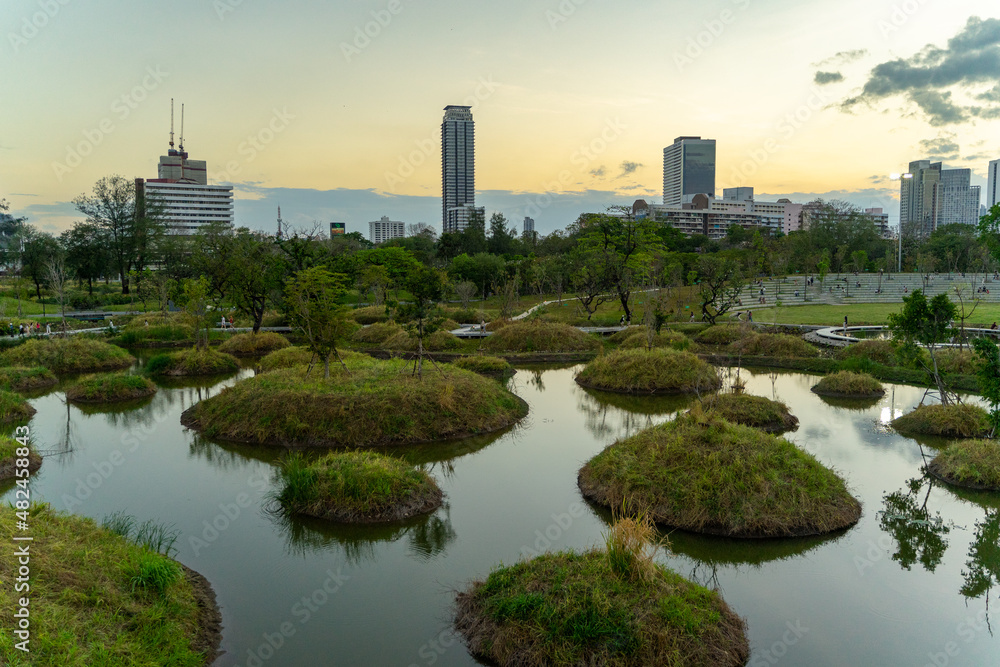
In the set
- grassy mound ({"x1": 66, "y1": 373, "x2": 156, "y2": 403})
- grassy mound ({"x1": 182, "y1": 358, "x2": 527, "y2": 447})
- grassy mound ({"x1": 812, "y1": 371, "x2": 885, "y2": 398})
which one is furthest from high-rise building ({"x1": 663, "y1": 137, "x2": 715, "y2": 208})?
grassy mound ({"x1": 182, "y1": 358, "x2": 527, "y2": 447})

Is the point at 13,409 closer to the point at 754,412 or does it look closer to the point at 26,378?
the point at 26,378

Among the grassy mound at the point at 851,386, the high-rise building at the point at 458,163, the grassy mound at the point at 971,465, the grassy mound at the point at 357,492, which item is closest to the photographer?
the grassy mound at the point at 357,492

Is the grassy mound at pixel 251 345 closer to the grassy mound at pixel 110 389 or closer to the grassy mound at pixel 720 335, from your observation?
the grassy mound at pixel 110 389

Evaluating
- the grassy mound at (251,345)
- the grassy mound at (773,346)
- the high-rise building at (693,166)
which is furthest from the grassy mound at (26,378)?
the high-rise building at (693,166)

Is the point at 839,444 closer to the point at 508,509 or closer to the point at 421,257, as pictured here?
the point at 508,509

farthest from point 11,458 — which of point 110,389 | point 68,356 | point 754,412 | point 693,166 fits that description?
point 693,166

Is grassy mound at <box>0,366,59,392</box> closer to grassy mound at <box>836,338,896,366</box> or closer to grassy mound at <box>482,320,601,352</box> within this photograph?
grassy mound at <box>482,320,601,352</box>

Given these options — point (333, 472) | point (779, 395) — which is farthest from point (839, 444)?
point (333, 472)
